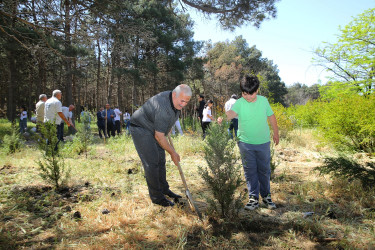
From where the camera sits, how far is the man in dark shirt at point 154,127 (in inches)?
106

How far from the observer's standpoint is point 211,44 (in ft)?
99.4

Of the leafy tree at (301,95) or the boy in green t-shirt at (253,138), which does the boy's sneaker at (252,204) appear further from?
the leafy tree at (301,95)

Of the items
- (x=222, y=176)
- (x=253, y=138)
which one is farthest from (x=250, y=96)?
(x=222, y=176)

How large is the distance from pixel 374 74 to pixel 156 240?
7.49 m

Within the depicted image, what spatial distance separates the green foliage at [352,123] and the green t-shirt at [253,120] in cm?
327

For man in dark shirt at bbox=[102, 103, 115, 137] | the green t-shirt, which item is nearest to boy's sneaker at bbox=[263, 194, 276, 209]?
the green t-shirt

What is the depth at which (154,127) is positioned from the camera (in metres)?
2.79

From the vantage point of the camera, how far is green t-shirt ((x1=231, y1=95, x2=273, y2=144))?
2969 millimetres

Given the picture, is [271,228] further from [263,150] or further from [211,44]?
[211,44]

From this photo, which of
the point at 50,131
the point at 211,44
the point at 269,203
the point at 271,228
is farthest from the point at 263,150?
the point at 211,44

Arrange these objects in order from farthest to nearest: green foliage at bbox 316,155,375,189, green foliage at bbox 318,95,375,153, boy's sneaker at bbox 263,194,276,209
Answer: green foliage at bbox 318,95,375,153, green foliage at bbox 316,155,375,189, boy's sneaker at bbox 263,194,276,209

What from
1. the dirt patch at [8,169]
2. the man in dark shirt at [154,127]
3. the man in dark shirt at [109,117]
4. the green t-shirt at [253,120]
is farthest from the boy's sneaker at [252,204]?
the man in dark shirt at [109,117]

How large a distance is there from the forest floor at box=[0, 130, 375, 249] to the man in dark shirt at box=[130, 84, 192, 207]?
0.42m

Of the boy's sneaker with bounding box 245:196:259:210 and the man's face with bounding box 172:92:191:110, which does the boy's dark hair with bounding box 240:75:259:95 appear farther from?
the boy's sneaker with bounding box 245:196:259:210
